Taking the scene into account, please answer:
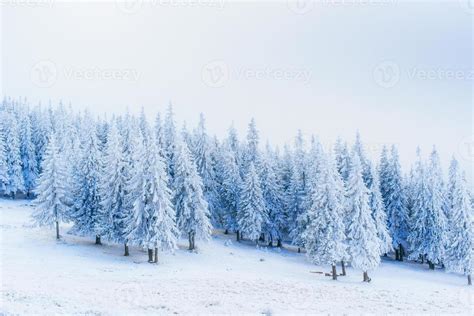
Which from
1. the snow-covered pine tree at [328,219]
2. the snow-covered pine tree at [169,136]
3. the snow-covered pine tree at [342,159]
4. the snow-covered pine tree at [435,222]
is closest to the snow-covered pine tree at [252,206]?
the snow-covered pine tree at [169,136]

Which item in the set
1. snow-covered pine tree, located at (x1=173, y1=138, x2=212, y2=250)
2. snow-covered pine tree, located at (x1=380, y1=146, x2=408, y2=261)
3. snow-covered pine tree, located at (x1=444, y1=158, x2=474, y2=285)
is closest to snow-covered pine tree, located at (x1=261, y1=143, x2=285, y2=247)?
snow-covered pine tree, located at (x1=173, y1=138, x2=212, y2=250)

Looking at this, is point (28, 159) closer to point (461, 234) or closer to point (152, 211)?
point (152, 211)

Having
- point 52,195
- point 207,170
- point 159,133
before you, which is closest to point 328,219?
point 207,170

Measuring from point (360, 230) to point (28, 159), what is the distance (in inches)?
2440

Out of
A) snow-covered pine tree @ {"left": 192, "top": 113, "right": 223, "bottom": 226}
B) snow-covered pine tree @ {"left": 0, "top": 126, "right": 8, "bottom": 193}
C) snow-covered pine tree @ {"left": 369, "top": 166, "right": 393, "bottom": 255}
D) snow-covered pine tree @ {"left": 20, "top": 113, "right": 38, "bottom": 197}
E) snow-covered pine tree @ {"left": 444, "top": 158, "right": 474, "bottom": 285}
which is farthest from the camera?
snow-covered pine tree @ {"left": 20, "top": 113, "right": 38, "bottom": 197}

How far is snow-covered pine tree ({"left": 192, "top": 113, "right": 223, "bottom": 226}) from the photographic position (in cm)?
6156

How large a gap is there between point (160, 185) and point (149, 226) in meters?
4.36

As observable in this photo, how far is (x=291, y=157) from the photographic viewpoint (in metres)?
69.6

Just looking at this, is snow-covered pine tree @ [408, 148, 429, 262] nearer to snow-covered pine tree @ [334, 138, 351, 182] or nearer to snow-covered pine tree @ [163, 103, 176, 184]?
snow-covered pine tree @ [334, 138, 351, 182]

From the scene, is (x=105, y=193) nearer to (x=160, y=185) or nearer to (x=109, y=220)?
(x=109, y=220)

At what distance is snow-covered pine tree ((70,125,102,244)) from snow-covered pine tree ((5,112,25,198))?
100 ft

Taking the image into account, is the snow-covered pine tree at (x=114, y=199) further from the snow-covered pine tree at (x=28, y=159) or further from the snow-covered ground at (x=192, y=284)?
the snow-covered pine tree at (x=28, y=159)

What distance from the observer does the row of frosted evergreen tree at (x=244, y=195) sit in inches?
1678

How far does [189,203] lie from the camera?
50125 mm
